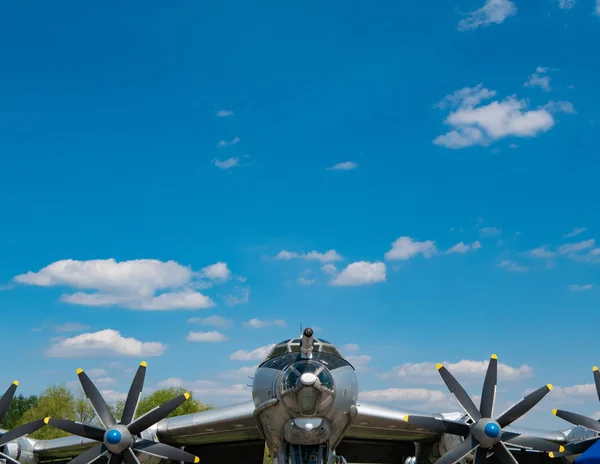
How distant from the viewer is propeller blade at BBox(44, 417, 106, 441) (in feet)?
52.6

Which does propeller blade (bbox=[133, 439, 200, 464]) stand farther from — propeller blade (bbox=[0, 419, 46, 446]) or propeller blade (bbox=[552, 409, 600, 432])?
propeller blade (bbox=[552, 409, 600, 432])

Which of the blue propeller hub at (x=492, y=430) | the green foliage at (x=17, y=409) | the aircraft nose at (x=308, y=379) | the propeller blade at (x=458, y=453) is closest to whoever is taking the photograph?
the aircraft nose at (x=308, y=379)

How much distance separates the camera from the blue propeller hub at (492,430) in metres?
15.0

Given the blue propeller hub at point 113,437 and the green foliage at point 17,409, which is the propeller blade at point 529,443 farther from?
the green foliage at point 17,409

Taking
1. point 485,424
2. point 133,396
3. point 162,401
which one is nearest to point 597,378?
point 485,424

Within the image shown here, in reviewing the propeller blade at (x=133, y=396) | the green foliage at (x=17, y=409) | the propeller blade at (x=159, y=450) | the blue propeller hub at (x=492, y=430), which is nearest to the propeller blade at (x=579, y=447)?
the blue propeller hub at (x=492, y=430)

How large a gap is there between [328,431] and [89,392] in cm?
695

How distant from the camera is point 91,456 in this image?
15766 millimetres

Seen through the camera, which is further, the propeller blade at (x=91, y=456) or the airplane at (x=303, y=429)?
the propeller blade at (x=91, y=456)

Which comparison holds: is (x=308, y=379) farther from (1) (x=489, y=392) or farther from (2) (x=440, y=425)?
(1) (x=489, y=392)

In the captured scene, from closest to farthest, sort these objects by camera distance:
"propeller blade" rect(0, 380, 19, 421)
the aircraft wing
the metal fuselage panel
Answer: the metal fuselage panel
the aircraft wing
"propeller blade" rect(0, 380, 19, 421)

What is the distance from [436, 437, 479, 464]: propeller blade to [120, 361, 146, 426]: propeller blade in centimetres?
799

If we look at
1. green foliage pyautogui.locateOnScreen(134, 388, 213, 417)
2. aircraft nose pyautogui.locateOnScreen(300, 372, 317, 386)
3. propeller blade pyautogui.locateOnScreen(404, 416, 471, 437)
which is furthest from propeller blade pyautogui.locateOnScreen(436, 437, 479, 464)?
green foliage pyautogui.locateOnScreen(134, 388, 213, 417)

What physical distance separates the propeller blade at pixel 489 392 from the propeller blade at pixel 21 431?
12.0m
